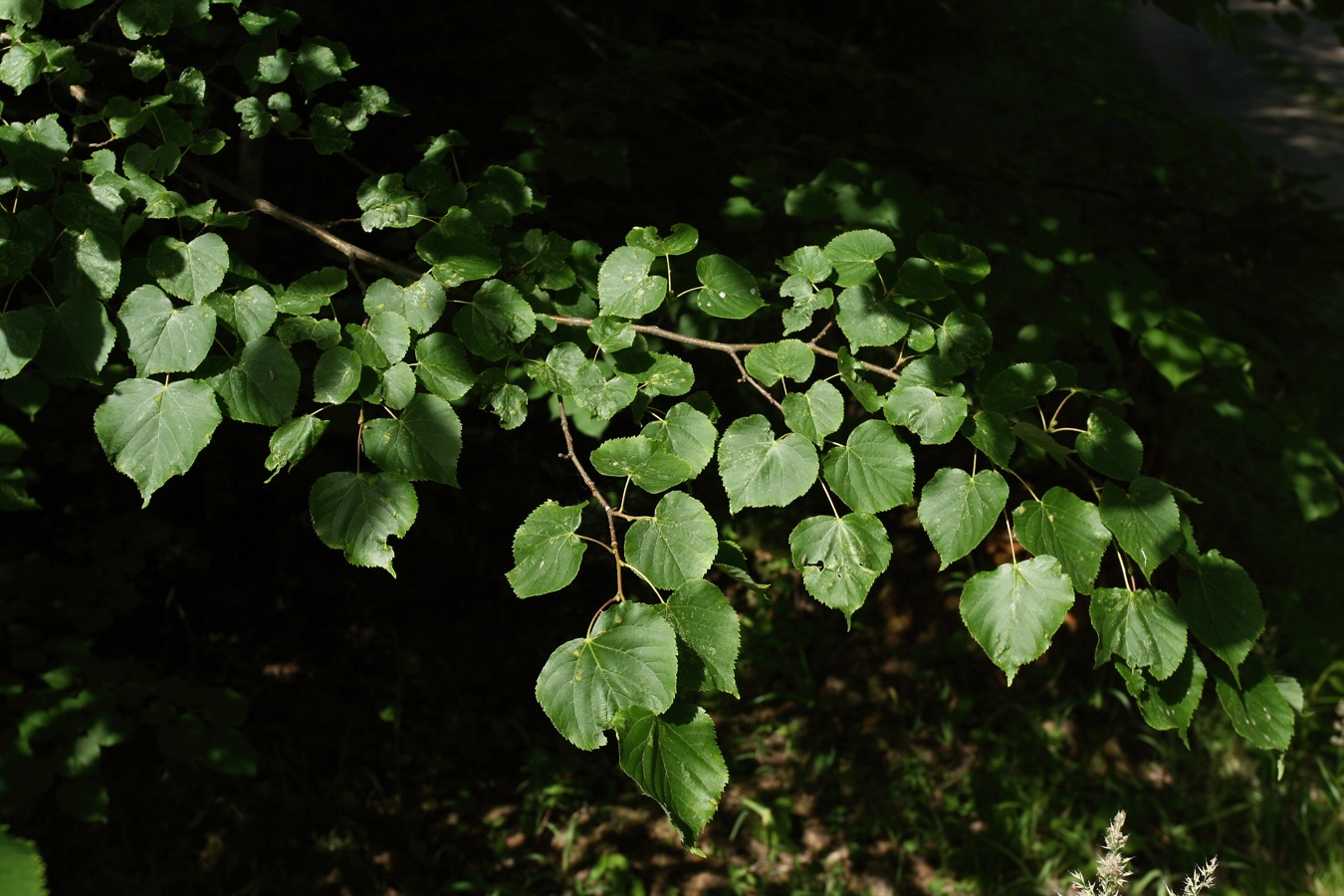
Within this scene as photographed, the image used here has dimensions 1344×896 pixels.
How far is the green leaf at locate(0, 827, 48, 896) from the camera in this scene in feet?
2.52

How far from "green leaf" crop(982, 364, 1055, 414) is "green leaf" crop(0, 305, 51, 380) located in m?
1.14

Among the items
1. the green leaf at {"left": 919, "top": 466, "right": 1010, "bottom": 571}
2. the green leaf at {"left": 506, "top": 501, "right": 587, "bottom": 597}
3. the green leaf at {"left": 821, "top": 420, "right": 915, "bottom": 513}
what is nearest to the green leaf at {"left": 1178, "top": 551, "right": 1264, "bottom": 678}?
the green leaf at {"left": 919, "top": 466, "right": 1010, "bottom": 571}

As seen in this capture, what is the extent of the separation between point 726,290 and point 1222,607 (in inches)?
29.3

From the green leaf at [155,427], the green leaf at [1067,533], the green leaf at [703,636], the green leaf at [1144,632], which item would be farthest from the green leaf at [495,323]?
the green leaf at [1144,632]

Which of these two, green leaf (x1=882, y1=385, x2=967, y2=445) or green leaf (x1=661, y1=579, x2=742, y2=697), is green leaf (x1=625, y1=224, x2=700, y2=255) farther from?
green leaf (x1=661, y1=579, x2=742, y2=697)

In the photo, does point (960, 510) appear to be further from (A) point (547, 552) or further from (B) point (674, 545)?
(A) point (547, 552)

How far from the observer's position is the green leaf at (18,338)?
3.72ft

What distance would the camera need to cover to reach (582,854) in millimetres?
3266

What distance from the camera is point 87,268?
1215mm

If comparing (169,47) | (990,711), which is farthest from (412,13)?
(990,711)

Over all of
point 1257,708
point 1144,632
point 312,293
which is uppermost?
point 312,293

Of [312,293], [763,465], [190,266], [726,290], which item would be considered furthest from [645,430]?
[190,266]

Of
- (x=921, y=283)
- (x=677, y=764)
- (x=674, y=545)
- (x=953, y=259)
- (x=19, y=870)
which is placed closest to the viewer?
(x=19, y=870)

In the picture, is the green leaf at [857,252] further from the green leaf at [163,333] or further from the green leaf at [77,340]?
the green leaf at [77,340]
